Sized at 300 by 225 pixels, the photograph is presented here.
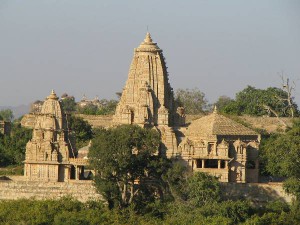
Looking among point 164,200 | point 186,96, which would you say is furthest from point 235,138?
point 186,96

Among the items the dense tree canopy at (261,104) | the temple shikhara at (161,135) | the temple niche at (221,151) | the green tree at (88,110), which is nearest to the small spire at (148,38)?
the temple shikhara at (161,135)

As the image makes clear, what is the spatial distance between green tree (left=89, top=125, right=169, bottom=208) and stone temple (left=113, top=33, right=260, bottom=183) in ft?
7.77

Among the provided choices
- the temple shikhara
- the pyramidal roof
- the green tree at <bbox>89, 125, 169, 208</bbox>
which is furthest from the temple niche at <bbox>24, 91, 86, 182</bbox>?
the pyramidal roof

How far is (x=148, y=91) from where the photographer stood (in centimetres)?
5359

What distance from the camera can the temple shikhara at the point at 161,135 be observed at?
50.6 metres

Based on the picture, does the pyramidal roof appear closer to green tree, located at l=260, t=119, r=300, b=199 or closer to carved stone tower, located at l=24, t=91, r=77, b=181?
green tree, located at l=260, t=119, r=300, b=199

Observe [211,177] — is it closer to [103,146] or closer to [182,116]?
[103,146]

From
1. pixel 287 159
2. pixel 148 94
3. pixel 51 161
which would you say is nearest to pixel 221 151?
pixel 287 159

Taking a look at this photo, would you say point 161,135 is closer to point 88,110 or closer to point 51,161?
point 51,161

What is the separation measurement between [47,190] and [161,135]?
5.45 meters

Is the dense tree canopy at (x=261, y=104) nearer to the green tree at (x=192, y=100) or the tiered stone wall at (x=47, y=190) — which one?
the green tree at (x=192, y=100)

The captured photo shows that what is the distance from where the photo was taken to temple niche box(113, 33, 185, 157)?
53.2 m

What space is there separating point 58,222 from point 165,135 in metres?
7.38

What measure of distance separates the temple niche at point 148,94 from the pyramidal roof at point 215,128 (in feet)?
4.10
